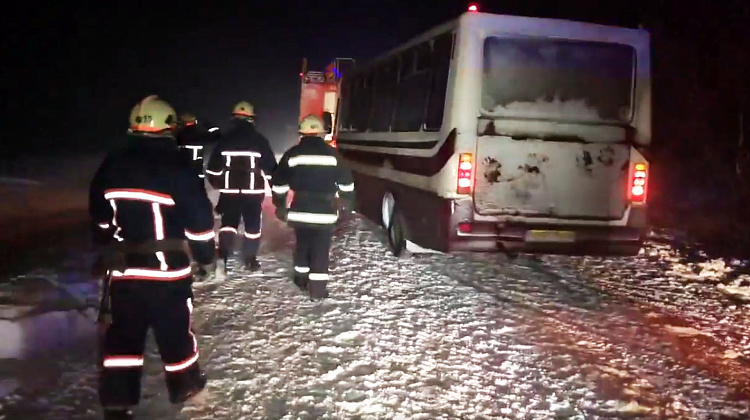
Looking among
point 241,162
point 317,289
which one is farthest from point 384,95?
point 317,289

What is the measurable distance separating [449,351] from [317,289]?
1.78 metres

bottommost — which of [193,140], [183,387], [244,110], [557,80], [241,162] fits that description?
[183,387]

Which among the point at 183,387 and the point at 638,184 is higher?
the point at 638,184

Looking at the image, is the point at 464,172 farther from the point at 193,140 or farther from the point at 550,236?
the point at 193,140

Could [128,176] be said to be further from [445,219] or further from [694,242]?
[694,242]

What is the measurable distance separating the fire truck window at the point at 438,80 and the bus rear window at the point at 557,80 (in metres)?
0.43

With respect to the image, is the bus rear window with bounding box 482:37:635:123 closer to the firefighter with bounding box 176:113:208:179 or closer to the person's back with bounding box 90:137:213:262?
the firefighter with bounding box 176:113:208:179

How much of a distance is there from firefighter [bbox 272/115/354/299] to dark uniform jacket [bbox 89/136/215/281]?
8.77 ft

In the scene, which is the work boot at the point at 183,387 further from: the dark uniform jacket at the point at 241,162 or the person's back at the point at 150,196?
the dark uniform jacket at the point at 241,162

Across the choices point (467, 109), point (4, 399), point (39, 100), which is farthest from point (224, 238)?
point (39, 100)

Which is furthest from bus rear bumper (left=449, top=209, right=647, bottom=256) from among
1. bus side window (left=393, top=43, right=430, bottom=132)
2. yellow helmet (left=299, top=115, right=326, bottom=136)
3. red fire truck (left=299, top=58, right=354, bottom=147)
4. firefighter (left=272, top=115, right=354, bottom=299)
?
red fire truck (left=299, top=58, right=354, bottom=147)

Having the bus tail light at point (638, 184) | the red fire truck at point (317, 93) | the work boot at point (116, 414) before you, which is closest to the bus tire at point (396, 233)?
the bus tail light at point (638, 184)

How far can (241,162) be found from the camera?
7.69 meters

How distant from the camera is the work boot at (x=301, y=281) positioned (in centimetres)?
734
